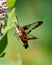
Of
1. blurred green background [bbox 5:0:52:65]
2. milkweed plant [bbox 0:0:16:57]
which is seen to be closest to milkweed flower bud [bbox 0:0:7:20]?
milkweed plant [bbox 0:0:16:57]

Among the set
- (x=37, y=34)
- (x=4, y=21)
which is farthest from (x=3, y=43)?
(x=37, y=34)

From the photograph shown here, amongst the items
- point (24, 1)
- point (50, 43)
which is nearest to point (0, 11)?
point (50, 43)

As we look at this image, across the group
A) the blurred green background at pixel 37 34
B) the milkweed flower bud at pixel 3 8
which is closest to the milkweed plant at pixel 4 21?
the milkweed flower bud at pixel 3 8

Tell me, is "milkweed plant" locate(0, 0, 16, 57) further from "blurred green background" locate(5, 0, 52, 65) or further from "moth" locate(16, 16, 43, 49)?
"blurred green background" locate(5, 0, 52, 65)

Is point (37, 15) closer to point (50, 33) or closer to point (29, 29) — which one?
point (50, 33)

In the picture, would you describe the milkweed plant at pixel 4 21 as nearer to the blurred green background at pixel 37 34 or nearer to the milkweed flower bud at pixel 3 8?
the milkweed flower bud at pixel 3 8

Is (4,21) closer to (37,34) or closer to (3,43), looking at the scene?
(3,43)

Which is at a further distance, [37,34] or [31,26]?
[37,34]

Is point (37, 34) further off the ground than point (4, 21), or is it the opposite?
point (4, 21)
